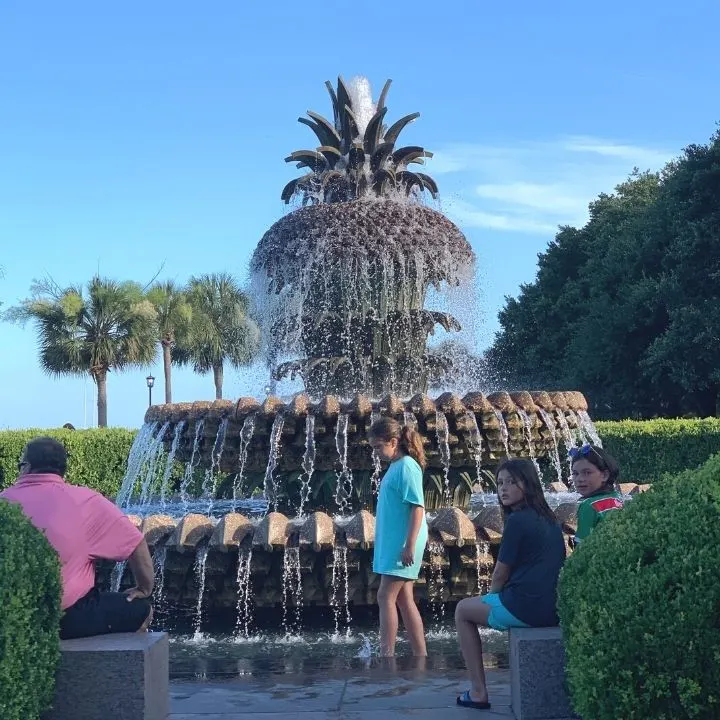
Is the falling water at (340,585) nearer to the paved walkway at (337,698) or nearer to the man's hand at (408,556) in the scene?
the man's hand at (408,556)

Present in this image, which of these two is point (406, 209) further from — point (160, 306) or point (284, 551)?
point (160, 306)

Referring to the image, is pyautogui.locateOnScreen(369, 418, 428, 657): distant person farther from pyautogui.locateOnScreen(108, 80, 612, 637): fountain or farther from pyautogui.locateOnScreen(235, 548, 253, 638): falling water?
pyautogui.locateOnScreen(235, 548, 253, 638): falling water

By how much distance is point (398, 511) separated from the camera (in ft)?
20.8

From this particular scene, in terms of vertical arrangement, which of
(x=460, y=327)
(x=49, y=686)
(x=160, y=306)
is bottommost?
(x=49, y=686)

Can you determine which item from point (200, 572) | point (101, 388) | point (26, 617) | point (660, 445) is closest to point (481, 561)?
point (200, 572)

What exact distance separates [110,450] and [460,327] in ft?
50.8

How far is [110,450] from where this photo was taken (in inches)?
970

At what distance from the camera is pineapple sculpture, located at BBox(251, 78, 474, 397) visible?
10.5m

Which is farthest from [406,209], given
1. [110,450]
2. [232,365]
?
[232,365]

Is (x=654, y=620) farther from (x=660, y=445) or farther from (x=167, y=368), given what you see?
(x=167, y=368)

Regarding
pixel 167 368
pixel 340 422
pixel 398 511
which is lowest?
pixel 398 511

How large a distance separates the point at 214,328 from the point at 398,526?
163ft

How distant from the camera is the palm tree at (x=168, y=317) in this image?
5234 centimetres

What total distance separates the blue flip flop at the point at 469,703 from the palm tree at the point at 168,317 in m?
48.0
